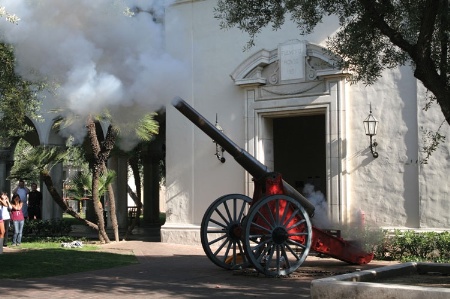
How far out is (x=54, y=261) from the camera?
13.2 metres

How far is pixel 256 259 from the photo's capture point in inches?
424

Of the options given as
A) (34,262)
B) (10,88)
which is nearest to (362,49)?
(10,88)

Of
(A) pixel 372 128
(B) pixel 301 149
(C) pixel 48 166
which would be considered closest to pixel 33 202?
(C) pixel 48 166

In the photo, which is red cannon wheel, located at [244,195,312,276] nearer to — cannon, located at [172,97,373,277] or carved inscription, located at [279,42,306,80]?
cannon, located at [172,97,373,277]

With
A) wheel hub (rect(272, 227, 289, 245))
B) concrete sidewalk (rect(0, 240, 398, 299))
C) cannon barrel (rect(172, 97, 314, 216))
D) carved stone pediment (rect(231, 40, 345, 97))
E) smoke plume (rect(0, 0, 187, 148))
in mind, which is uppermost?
carved stone pediment (rect(231, 40, 345, 97))

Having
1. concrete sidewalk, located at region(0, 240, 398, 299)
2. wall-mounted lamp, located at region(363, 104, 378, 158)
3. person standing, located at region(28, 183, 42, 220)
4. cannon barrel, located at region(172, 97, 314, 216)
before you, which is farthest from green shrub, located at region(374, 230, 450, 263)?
person standing, located at region(28, 183, 42, 220)

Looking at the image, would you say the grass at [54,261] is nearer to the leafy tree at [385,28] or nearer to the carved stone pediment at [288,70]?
the carved stone pediment at [288,70]

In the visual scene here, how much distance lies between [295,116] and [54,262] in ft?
23.2

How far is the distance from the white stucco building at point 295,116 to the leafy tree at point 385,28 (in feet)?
12.8

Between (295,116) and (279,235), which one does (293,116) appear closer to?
(295,116)

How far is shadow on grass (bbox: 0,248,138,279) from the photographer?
1166 cm

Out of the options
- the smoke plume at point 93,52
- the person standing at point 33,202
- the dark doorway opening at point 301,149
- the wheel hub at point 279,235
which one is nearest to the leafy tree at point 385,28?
the smoke plume at point 93,52

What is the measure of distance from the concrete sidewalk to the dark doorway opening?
24.2 ft

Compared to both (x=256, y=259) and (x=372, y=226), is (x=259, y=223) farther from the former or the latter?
(x=372, y=226)
